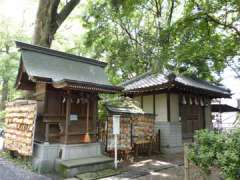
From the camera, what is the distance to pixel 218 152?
447 centimetres

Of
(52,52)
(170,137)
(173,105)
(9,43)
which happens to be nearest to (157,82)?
(173,105)

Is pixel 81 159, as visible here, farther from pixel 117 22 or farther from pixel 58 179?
pixel 117 22

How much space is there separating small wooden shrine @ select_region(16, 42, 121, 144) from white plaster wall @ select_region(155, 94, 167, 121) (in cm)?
421

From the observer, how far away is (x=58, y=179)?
20.9ft

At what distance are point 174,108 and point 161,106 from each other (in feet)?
2.23

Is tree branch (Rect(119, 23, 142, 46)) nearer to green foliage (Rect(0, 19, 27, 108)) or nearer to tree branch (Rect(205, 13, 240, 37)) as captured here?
tree branch (Rect(205, 13, 240, 37))

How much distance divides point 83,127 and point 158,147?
14.6 ft

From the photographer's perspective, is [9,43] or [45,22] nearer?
[45,22]

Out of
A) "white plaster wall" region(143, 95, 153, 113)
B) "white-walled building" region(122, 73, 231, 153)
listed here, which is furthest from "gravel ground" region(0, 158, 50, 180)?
"white plaster wall" region(143, 95, 153, 113)

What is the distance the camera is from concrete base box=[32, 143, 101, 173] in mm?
7073

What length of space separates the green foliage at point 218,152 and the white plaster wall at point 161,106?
6.26 meters

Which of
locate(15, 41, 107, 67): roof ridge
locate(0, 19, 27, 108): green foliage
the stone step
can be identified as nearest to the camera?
the stone step

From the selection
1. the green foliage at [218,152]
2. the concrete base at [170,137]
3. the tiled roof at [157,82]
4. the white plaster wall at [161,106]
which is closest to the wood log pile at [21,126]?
the green foliage at [218,152]

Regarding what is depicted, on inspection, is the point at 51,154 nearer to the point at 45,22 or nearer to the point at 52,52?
the point at 52,52
